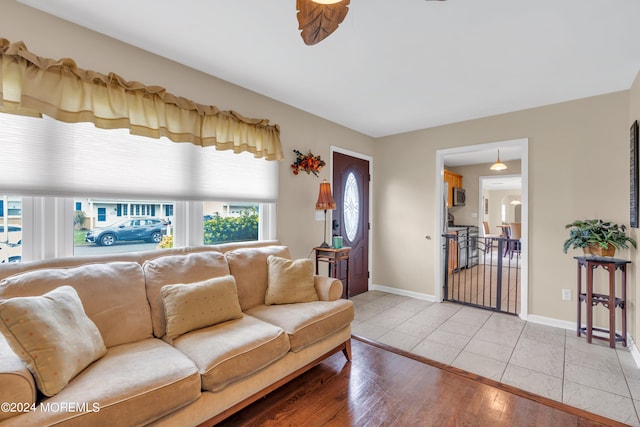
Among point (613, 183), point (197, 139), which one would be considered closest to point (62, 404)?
point (197, 139)

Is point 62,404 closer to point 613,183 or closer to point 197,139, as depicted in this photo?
point 197,139

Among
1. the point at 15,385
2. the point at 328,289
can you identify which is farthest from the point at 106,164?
the point at 328,289

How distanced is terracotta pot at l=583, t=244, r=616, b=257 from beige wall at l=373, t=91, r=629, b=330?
1.19 feet

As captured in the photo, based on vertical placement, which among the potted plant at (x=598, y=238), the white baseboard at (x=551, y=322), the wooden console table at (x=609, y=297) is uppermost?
the potted plant at (x=598, y=238)

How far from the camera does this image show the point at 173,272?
209cm

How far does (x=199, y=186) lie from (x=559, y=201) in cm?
380

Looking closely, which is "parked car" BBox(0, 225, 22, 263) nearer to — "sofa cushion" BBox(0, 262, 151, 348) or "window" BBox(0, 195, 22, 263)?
"window" BBox(0, 195, 22, 263)

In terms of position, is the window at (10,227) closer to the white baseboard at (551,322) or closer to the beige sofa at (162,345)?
the beige sofa at (162,345)

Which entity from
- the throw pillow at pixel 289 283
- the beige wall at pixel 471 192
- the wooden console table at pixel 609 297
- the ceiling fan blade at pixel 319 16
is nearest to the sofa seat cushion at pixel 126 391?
the throw pillow at pixel 289 283

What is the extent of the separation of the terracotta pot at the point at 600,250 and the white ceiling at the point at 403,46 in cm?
158

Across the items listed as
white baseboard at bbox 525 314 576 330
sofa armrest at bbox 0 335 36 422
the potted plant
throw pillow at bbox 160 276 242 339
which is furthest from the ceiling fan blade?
white baseboard at bbox 525 314 576 330

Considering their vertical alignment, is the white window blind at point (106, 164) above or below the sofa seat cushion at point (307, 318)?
above

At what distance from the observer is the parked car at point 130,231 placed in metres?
2.19

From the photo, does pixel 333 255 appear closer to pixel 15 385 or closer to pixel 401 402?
pixel 401 402
